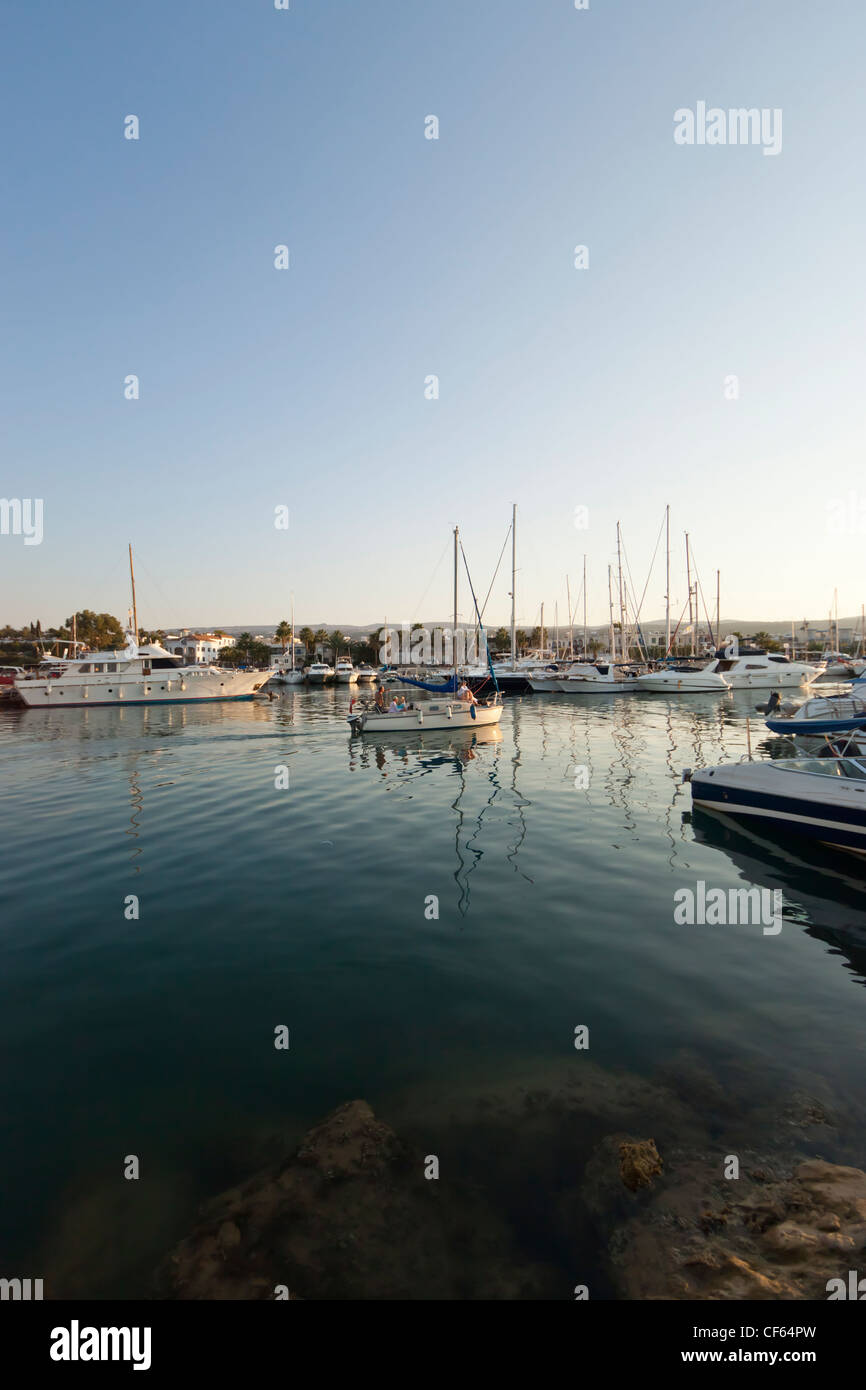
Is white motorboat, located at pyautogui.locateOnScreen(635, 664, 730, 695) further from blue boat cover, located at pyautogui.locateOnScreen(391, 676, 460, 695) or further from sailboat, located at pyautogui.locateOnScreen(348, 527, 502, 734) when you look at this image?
sailboat, located at pyautogui.locateOnScreen(348, 527, 502, 734)

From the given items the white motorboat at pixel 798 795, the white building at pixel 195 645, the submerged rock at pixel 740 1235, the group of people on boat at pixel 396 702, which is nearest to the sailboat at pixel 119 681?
the group of people on boat at pixel 396 702

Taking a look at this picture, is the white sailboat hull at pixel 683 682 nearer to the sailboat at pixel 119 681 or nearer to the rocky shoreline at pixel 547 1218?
the sailboat at pixel 119 681

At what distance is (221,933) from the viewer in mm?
10031

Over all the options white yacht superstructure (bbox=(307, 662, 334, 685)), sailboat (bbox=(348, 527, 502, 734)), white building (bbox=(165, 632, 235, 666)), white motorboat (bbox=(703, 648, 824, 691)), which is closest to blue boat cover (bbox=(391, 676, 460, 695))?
sailboat (bbox=(348, 527, 502, 734))

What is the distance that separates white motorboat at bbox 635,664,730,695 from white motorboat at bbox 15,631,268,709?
154ft

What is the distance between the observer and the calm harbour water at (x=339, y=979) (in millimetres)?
5535

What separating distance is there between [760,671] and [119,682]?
6870cm

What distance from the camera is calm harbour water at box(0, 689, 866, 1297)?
554cm

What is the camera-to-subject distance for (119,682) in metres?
61.9

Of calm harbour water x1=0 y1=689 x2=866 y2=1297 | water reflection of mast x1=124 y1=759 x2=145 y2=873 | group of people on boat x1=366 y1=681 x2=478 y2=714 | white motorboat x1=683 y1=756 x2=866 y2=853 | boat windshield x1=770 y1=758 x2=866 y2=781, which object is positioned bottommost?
calm harbour water x1=0 y1=689 x2=866 y2=1297
